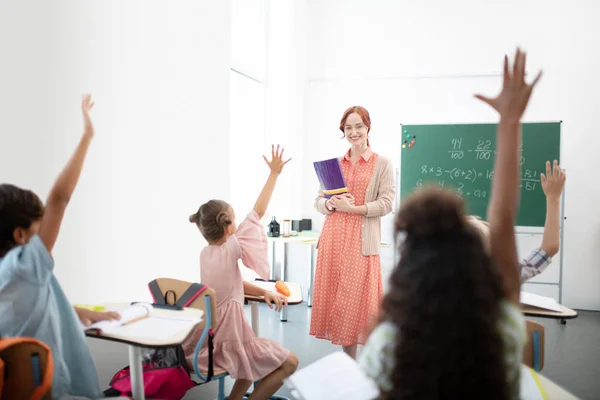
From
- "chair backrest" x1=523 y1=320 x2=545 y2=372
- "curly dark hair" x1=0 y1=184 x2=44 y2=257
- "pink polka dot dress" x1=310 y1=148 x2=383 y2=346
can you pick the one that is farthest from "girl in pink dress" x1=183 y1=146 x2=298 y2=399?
"chair backrest" x1=523 y1=320 x2=545 y2=372

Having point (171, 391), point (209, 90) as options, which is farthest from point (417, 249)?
point (209, 90)

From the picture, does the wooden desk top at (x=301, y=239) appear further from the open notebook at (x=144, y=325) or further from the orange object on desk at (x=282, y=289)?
the open notebook at (x=144, y=325)

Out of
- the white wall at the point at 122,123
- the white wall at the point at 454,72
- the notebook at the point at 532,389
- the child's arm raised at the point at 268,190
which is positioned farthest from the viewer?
the white wall at the point at 454,72

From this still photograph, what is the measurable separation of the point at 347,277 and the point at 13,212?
168 centimetres

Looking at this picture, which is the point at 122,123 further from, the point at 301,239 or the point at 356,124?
the point at 301,239

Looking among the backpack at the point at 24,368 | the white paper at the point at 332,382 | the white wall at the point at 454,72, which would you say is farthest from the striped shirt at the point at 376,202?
the white wall at the point at 454,72

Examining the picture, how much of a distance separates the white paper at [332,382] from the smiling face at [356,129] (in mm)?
1564

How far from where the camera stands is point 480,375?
70 cm

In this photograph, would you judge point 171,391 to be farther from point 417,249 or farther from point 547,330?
point 547,330

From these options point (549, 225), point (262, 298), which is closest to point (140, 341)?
point (262, 298)

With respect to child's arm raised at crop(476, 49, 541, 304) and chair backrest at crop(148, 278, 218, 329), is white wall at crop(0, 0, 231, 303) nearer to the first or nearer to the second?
chair backrest at crop(148, 278, 218, 329)

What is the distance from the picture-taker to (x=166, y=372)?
5.64 ft

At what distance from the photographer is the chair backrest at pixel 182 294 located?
174 cm

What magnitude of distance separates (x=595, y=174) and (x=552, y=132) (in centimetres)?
67
